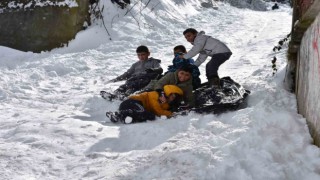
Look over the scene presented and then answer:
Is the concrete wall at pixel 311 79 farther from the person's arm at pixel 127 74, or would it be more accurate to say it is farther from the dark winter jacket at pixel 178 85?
the person's arm at pixel 127 74

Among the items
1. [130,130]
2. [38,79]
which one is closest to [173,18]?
[38,79]

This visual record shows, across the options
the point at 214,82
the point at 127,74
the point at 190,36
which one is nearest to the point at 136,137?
the point at 214,82

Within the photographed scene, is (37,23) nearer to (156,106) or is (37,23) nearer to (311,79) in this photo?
(156,106)

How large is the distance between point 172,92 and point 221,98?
2.11 feet

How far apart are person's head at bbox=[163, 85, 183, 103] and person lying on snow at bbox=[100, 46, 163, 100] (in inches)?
37.7

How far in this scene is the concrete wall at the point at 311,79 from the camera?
341 cm

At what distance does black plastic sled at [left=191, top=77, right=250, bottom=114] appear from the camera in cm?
462

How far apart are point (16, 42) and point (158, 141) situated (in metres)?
7.02

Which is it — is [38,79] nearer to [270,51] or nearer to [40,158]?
[40,158]

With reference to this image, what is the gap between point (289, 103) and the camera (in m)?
4.50

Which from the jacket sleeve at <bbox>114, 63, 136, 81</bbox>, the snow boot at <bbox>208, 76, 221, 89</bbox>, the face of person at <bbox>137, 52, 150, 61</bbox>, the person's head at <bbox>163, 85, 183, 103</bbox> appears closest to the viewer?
the person's head at <bbox>163, 85, 183, 103</bbox>

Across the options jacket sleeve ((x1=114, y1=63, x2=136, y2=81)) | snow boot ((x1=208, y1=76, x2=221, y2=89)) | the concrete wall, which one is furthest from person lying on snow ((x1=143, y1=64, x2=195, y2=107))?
jacket sleeve ((x1=114, y1=63, x2=136, y2=81))

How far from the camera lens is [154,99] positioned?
5.00m

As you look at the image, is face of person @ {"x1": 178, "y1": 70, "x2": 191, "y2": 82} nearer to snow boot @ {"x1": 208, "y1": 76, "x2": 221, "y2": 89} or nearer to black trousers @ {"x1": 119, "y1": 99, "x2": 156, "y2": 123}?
snow boot @ {"x1": 208, "y1": 76, "x2": 221, "y2": 89}
